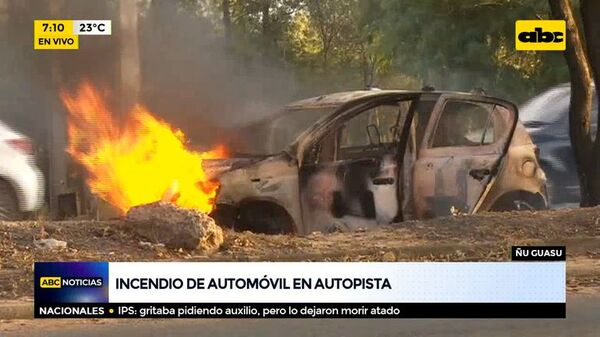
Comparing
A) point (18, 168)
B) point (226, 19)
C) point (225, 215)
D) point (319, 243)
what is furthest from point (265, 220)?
point (18, 168)

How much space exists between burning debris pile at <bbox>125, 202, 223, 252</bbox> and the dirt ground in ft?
0.19

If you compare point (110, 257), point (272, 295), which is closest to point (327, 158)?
point (272, 295)

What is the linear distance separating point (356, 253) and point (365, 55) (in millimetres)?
1120

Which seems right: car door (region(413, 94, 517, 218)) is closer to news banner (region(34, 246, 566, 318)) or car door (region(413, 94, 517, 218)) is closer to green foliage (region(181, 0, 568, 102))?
green foliage (region(181, 0, 568, 102))

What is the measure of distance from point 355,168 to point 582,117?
1.49 metres

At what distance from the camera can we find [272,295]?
5094mm

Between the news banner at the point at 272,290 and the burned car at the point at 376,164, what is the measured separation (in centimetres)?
49

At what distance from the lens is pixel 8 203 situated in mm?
5301

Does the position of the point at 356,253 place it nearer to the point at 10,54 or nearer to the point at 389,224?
the point at 389,224

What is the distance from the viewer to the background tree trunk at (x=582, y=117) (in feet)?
19.0

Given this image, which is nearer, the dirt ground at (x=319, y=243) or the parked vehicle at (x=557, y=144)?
the dirt ground at (x=319, y=243)

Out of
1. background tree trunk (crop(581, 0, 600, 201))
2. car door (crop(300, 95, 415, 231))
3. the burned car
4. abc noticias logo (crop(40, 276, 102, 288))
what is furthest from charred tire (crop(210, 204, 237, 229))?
background tree trunk (crop(581, 0, 600, 201))

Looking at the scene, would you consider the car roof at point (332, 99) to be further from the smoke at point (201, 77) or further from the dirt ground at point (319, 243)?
the dirt ground at point (319, 243)

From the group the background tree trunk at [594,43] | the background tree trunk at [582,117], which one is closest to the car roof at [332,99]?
the background tree trunk at [582,117]
